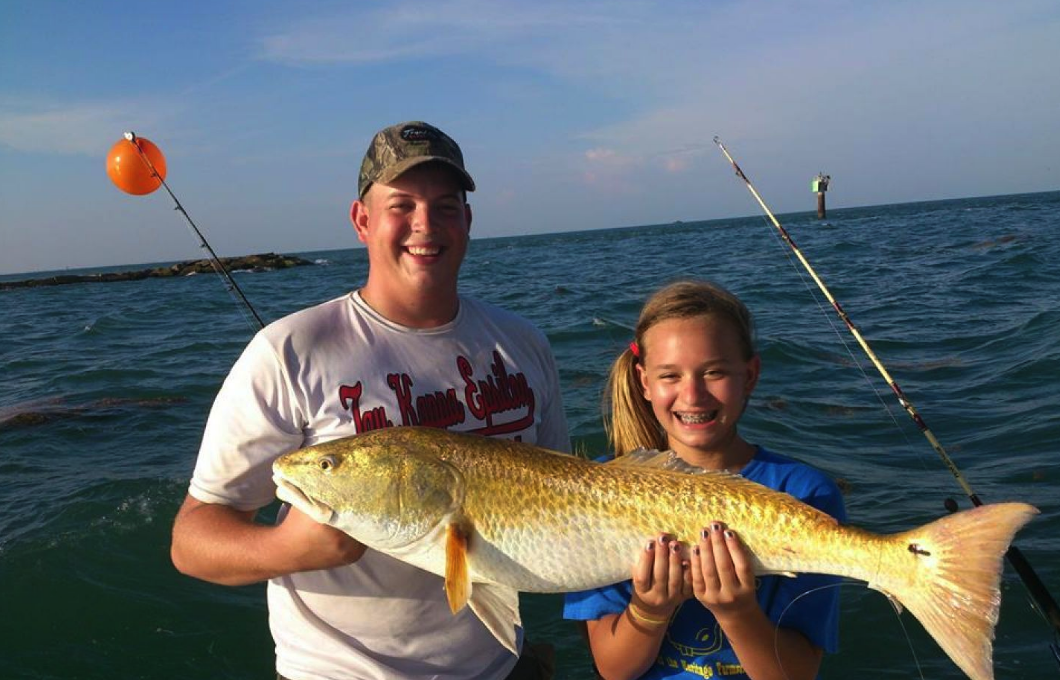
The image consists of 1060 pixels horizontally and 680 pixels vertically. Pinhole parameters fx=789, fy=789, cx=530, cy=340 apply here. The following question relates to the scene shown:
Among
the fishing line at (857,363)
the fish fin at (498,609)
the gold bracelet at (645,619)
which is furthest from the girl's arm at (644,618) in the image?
the fishing line at (857,363)

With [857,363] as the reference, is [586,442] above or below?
below

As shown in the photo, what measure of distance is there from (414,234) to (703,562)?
1.67 metres

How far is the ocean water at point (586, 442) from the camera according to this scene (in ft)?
19.7

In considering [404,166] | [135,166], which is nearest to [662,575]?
[404,166]

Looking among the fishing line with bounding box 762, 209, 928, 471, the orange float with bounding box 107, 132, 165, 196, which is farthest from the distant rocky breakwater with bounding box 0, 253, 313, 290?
the orange float with bounding box 107, 132, 165, 196

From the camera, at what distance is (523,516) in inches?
115

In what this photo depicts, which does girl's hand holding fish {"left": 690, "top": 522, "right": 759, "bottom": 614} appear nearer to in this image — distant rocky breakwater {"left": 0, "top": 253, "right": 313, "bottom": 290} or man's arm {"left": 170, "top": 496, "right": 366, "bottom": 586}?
man's arm {"left": 170, "top": 496, "right": 366, "bottom": 586}

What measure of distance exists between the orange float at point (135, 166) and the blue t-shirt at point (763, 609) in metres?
5.87

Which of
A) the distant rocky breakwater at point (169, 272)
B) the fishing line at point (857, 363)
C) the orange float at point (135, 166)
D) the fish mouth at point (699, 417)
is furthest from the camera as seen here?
the distant rocky breakwater at point (169, 272)

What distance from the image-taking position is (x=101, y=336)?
2225 centimetres

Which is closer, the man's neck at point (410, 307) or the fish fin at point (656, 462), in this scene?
the fish fin at point (656, 462)

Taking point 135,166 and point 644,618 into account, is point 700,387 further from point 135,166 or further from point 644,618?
point 135,166

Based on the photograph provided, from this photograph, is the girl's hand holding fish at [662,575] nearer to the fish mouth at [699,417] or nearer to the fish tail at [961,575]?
the fish mouth at [699,417]

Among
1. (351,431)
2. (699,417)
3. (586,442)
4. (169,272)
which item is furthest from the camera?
(169,272)
